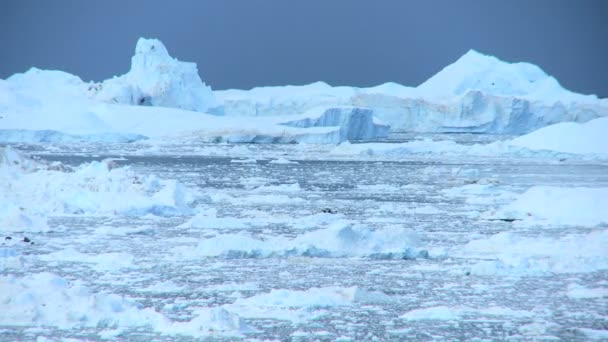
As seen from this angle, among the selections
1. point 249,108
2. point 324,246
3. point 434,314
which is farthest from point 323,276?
point 249,108

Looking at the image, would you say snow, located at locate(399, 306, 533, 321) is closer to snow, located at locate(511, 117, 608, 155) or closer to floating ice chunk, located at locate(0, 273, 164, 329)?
floating ice chunk, located at locate(0, 273, 164, 329)

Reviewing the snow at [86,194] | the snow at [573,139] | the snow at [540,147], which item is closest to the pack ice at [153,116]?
the snow at [540,147]

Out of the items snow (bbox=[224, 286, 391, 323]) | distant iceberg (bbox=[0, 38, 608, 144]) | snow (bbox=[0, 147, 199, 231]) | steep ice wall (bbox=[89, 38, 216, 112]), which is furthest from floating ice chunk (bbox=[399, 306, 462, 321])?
steep ice wall (bbox=[89, 38, 216, 112])

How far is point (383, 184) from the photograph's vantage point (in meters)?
16.0

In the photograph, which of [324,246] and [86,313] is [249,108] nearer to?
[324,246]

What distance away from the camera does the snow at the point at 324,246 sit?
8.14 metres

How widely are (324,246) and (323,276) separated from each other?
3.86 feet

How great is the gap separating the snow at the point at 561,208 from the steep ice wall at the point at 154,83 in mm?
24247

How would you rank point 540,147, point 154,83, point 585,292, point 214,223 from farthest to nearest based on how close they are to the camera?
point 154,83 → point 540,147 → point 214,223 → point 585,292

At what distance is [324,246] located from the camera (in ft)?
27.3

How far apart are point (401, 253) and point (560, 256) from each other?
128 centimetres

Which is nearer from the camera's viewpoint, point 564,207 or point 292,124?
point 564,207

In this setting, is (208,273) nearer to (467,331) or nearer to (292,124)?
(467,331)

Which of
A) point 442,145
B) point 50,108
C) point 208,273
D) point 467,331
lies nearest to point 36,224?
point 208,273
